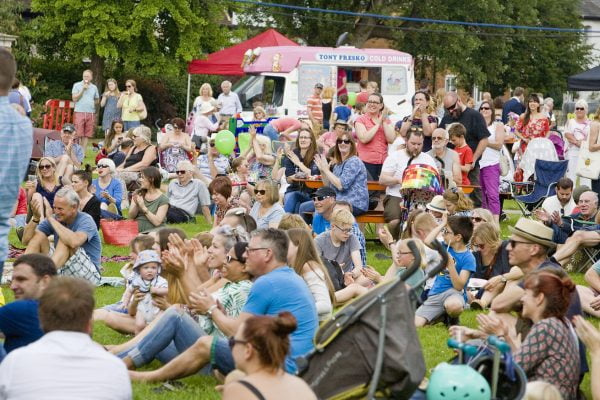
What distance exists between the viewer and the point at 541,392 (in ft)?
21.0

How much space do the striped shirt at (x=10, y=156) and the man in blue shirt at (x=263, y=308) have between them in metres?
1.73

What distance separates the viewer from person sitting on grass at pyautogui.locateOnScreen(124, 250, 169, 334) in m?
9.16

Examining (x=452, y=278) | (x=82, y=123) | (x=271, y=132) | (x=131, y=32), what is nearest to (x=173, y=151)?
(x=271, y=132)

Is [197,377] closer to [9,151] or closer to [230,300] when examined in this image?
[230,300]

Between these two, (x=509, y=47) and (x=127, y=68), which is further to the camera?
(x=509, y=47)

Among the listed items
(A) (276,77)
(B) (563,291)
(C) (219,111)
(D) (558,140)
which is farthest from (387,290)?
(A) (276,77)

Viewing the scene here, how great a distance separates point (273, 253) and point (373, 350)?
5.57 feet

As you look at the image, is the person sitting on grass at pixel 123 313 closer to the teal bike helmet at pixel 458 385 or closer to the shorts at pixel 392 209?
the teal bike helmet at pixel 458 385

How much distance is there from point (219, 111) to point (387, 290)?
2083 centimetres

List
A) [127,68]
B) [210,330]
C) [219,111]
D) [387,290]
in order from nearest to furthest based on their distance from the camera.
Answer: [387,290] → [210,330] → [219,111] → [127,68]

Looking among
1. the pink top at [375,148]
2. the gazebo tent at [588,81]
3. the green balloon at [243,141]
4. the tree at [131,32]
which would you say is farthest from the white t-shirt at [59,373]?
the tree at [131,32]

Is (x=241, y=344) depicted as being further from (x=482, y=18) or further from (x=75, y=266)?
(x=482, y=18)

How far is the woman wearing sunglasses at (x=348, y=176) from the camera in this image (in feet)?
46.4

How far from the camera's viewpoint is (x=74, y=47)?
1497 inches
